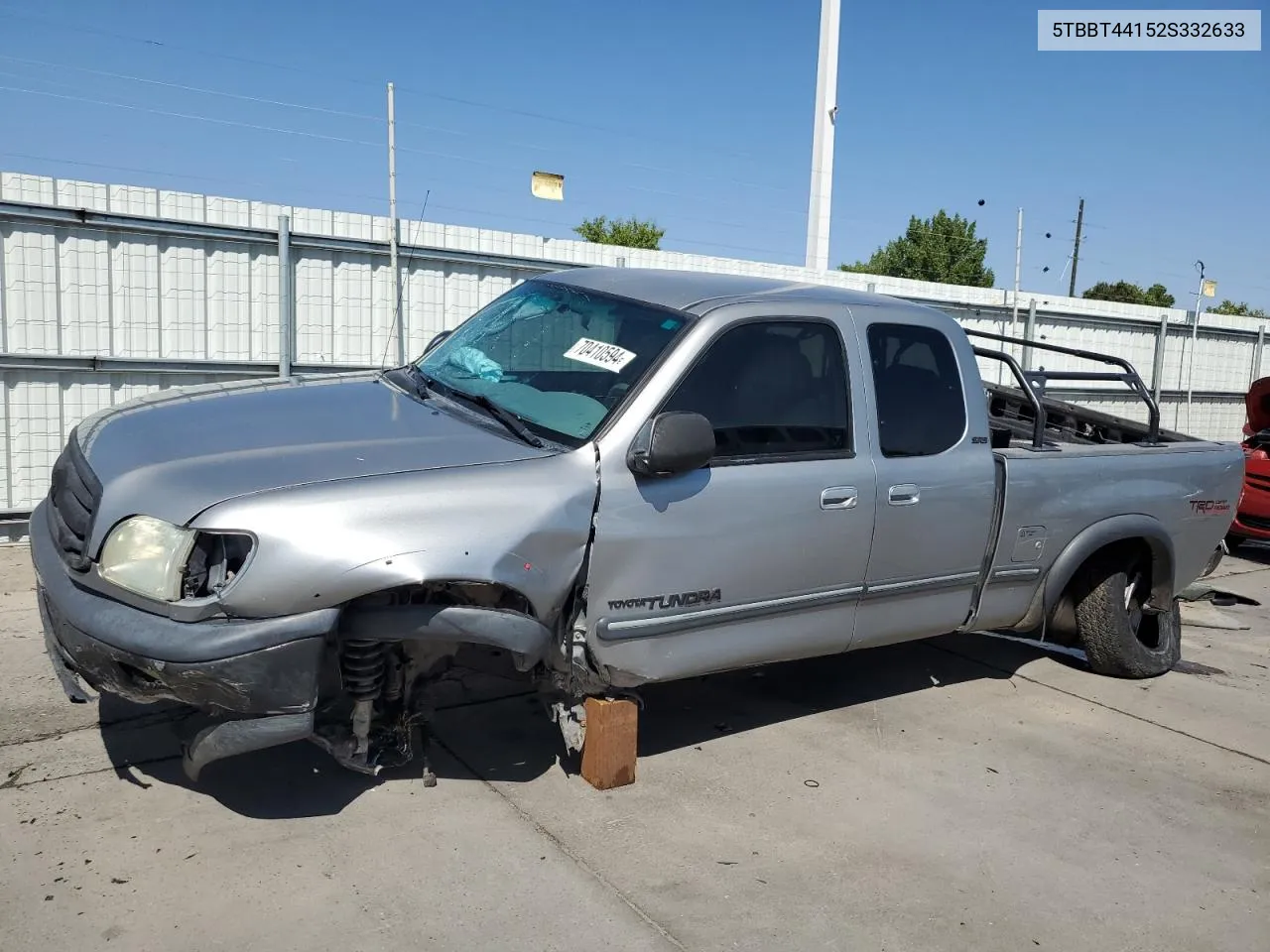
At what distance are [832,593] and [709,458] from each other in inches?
36.4

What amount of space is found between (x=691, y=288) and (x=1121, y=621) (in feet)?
10.2

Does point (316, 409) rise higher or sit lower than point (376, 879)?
higher

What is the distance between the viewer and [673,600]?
392 centimetres

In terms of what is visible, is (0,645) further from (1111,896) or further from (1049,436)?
(1049,436)

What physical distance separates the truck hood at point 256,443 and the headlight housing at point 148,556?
44 millimetres

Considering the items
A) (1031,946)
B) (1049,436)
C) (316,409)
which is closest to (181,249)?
(316,409)

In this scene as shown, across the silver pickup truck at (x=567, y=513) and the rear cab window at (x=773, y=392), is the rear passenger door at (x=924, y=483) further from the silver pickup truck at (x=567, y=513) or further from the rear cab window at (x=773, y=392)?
the rear cab window at (x=773, y=392)

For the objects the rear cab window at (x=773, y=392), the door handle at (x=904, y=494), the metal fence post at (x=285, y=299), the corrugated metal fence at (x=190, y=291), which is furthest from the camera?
the metal fence post at (x=285, y=299)

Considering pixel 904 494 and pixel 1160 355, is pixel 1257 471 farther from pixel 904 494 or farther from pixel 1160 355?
pixel 904 494

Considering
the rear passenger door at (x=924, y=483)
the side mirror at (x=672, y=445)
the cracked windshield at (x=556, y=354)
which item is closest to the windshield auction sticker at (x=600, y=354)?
the cracked windshield at (x=556, y=354)

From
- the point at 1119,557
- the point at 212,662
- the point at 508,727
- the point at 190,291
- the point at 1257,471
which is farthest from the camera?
the point at 1257,471

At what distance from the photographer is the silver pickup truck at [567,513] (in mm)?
3189

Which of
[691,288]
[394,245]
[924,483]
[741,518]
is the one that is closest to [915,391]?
[924,483]

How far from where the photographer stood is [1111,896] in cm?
365
